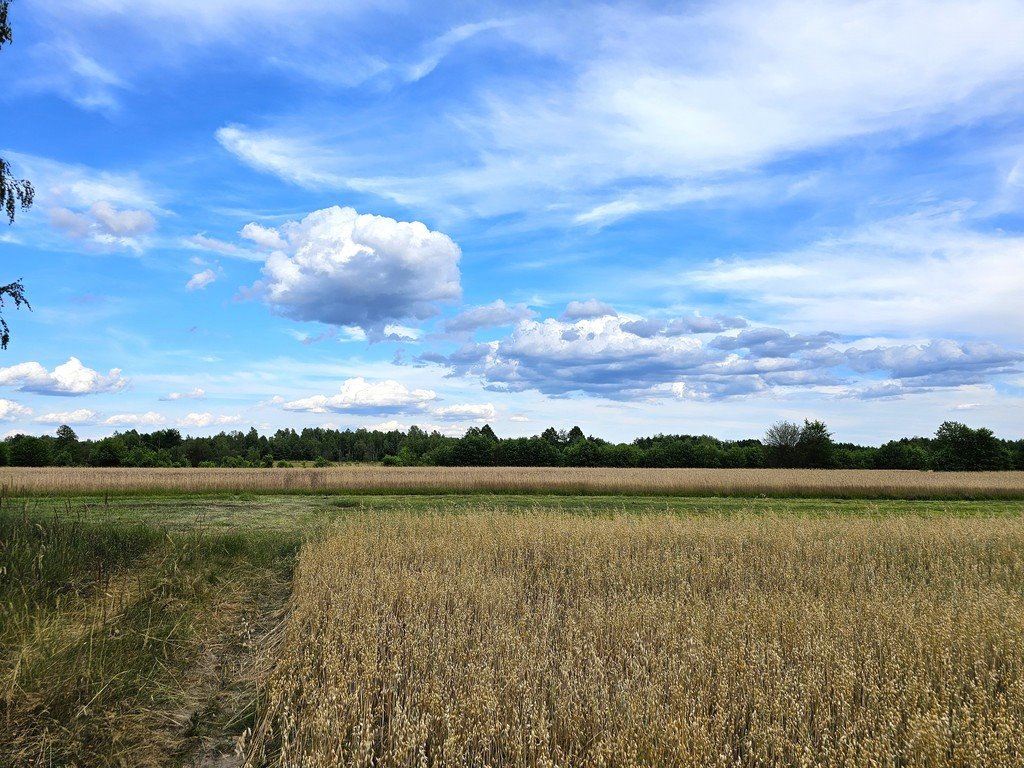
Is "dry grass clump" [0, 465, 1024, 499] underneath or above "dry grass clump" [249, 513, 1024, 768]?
above

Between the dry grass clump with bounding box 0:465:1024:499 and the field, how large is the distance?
22365 millimetres

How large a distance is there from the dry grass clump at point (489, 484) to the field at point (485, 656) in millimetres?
22365

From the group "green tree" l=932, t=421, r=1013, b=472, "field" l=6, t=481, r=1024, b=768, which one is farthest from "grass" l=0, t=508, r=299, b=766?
"green tree" l=932, t=421, r=1013, b=472

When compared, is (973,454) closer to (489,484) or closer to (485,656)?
(489,484)

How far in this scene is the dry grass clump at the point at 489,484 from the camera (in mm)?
34156

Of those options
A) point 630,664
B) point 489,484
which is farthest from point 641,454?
point 630,664

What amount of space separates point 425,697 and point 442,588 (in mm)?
3564

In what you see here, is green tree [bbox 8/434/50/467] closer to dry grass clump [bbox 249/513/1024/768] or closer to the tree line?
the tree line

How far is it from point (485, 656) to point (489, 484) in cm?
2984

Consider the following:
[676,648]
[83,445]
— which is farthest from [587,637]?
[83,445]

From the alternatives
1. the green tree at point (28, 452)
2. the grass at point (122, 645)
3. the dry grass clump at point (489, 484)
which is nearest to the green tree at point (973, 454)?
the dry grass clump at point (489, 484)

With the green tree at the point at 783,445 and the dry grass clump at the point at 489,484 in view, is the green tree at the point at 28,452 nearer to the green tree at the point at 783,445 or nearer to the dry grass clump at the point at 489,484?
the dry grass clump at the point at 489,484

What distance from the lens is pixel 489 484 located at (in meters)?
36.7

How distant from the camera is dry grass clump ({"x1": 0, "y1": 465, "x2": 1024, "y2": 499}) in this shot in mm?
34156
